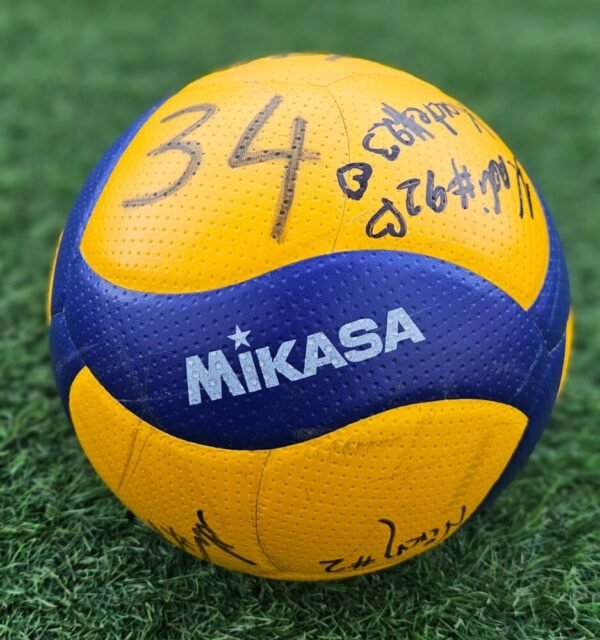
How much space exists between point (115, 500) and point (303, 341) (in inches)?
39.3

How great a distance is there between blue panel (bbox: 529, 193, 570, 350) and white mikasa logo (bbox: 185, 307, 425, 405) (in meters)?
0.38

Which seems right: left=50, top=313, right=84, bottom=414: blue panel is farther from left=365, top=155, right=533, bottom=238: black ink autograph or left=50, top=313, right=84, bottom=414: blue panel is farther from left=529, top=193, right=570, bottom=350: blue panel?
left=529, top=193, right=570, bottom=350: blue panel

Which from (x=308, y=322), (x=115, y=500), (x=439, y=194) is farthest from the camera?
(x=115, y=500)

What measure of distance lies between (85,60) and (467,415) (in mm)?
3858

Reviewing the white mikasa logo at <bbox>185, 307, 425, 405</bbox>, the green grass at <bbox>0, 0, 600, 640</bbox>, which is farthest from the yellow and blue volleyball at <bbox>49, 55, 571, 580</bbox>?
the green grass at <bbox>0, 0, 600, 640</bbox>

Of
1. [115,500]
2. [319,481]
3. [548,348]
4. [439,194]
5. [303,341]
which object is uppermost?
[439,194]

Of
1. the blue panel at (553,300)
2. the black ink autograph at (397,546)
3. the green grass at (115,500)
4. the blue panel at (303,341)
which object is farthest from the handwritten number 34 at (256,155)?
the green grass at (115,500)

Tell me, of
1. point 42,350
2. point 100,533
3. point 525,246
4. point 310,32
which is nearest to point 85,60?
point 310,32

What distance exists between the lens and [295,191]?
1.56 metres

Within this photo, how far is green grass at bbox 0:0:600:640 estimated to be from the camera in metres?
1.93

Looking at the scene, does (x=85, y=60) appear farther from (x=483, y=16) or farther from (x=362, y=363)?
(x=362, y=363)

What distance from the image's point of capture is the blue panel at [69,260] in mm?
1787

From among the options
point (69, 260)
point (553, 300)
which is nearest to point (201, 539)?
point (69, 260)

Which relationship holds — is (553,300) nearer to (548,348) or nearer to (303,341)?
(548,348)
